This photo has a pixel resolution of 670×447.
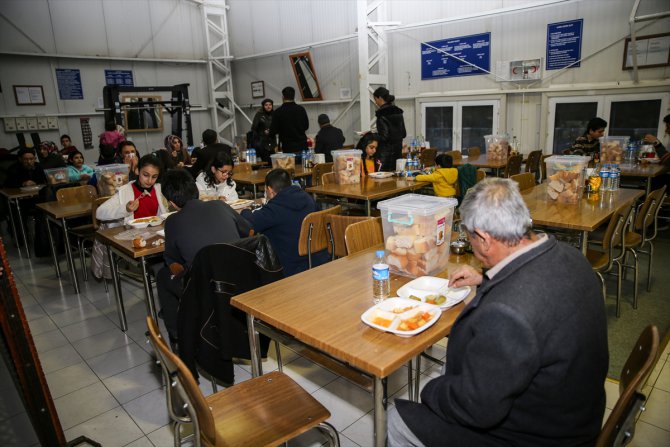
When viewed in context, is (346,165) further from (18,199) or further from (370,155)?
(18,199)

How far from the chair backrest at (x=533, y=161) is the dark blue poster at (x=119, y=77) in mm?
8498

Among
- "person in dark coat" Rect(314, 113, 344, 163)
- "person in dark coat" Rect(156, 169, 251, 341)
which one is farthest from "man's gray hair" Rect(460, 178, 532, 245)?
"person in dark coat" Rect(314, 113, 344, 163)

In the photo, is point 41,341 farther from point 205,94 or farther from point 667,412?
point 205,94

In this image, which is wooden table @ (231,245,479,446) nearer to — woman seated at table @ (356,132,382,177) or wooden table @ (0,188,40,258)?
woman seated at table @ (356,132,382,177)

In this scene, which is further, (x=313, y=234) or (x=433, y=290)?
(x=313, y=234)

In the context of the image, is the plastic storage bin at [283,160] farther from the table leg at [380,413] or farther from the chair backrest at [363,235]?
the table leg at [380,413]

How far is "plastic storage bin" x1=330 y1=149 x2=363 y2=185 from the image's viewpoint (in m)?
4.85

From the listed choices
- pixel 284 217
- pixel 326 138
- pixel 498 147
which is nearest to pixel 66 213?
pixel 284 217

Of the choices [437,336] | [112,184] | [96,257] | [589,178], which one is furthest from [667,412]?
[112,184]

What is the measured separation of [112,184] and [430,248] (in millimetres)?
3573

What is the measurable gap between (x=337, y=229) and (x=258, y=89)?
897 centimetres

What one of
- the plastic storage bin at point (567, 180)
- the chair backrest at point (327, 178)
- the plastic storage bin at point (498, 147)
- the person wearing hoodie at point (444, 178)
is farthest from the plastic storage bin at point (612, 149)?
the chair backrest at point (327, 178)

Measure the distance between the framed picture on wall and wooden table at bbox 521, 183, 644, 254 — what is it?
8328 mm

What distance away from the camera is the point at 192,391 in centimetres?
134
